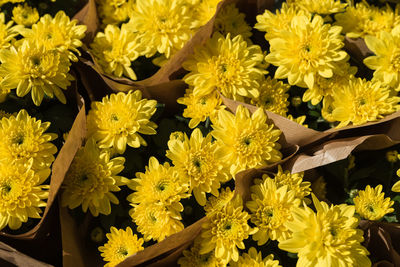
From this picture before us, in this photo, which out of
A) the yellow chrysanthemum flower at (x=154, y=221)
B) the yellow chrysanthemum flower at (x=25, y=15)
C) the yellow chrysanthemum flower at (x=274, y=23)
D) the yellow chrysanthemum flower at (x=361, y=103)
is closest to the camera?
the yellow chrysanthemum flower at (x=154, y=221)

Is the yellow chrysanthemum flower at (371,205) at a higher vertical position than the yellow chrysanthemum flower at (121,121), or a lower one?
lower

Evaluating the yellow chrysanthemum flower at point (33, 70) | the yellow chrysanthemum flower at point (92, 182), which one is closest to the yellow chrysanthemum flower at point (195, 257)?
the yellow chrysanthemum flower at point (92, 182)

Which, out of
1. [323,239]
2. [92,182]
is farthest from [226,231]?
[92,182]

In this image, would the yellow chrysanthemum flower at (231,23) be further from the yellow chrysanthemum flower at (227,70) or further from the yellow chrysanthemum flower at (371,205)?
the yellow chrysanthemum flower at (371,205)

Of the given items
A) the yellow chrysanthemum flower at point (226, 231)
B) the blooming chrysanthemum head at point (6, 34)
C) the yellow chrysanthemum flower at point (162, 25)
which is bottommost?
the yellow chrysanthemum flower at point (226, 231)

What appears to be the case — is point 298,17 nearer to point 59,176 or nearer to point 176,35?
point 176,35

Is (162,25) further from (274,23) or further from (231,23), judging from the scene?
(274,23)
